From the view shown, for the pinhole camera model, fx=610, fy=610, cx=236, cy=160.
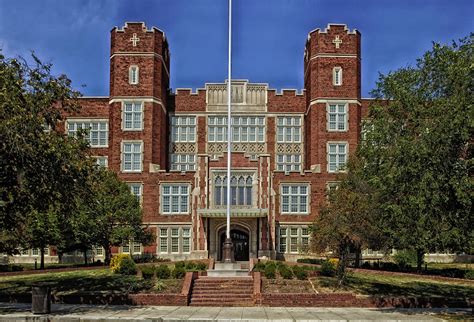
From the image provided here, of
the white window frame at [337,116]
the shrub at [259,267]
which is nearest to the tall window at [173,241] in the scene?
the white window frame at [337,116]

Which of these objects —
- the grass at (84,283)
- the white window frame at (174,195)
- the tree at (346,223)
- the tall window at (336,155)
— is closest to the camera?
Answer: the grass at (84,283)

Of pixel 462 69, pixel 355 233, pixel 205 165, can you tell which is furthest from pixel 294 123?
pixel 462 69

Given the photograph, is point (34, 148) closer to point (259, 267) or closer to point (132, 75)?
point (259, 267)

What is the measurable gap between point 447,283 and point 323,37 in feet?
80.9

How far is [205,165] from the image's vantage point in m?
46.1

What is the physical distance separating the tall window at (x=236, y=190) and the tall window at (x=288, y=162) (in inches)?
329

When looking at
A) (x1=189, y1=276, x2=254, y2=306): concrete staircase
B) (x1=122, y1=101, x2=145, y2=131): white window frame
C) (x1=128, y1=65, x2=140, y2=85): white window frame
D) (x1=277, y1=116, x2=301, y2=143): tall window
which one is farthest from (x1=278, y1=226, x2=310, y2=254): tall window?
(x1=189, y1=276, x2=254, y2=306): concrete staircase

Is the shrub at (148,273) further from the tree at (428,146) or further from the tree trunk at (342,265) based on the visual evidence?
the tree at (428,146)

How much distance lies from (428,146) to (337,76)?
30768 mm

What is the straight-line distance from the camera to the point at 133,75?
50094mm

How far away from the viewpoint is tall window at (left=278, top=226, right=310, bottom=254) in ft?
156

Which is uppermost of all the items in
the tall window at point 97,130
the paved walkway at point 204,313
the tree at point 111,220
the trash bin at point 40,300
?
the tall window at point 97,130

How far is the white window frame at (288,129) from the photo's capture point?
5397cm

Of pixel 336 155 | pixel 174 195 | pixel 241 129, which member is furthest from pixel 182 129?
pixel 336 155
